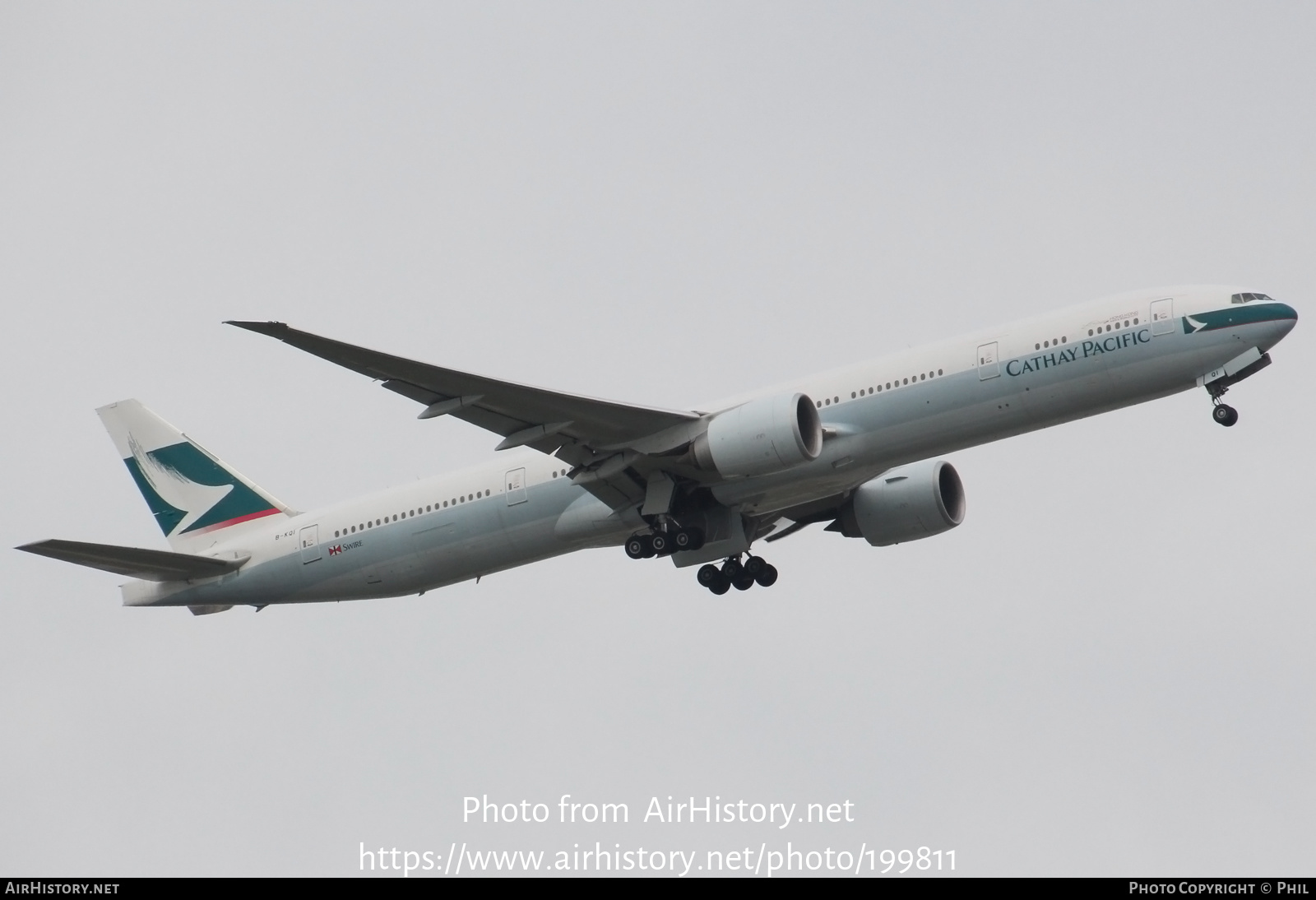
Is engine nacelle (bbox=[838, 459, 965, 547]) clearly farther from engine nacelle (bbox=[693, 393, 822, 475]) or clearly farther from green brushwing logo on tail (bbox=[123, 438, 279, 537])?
green brushwing logo on tail (bbox=[123, 438, 279, 537])

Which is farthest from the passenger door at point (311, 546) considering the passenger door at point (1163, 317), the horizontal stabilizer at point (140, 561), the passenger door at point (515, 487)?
the passenger door at point (1163, 317)

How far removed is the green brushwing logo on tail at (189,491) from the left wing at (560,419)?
1013 cm

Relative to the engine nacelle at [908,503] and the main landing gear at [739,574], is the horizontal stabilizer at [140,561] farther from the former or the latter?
the engine nacelle at [908,503]

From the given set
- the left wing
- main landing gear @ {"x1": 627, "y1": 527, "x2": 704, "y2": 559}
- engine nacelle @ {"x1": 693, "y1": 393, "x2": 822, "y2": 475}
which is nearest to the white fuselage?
main landing gear @ {"x1": 627, "y1": 527, "x2": 704, "y2": 559}

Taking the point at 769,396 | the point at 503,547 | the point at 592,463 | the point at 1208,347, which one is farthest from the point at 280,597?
the point at 1208,347

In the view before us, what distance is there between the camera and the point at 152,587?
39.6 metres

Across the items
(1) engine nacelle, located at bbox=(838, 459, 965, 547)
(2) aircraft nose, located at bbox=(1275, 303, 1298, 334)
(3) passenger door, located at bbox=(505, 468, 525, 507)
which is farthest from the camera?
(1) engine nacelle, located at bbox=(838, 459, 965, 547)

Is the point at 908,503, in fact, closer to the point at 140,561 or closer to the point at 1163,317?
the point at 1163,317

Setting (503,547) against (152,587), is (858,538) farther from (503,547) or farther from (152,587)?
(152,587)

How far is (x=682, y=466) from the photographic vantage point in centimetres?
3403

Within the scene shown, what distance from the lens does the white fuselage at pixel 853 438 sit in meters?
31.1

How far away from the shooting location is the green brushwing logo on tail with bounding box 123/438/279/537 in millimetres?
40844

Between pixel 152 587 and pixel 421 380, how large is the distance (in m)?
12.4

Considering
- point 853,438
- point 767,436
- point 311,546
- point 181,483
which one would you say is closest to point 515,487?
point 311,546
